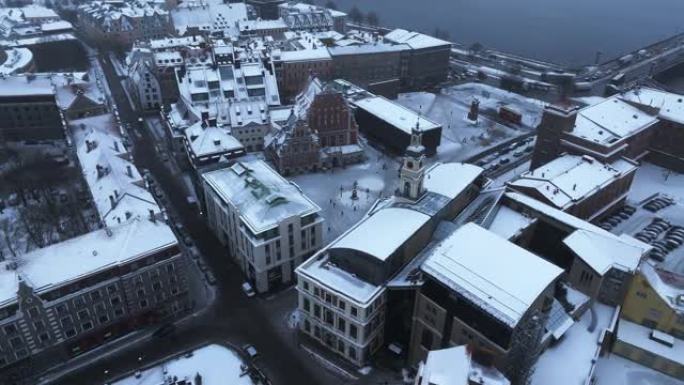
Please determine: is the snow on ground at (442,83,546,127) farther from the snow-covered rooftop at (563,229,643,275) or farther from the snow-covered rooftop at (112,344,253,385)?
the snow-covered rooftop at (112,344,253,385)

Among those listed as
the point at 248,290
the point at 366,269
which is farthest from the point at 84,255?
the point at 366,269

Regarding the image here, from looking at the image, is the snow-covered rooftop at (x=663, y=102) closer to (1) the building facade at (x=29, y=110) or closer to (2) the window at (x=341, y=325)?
(2) the window at (x=341, y=325)

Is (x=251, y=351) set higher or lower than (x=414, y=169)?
lower

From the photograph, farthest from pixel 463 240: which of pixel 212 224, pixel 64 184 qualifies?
pixel 64 184

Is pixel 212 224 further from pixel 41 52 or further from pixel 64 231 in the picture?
pixel 41 52

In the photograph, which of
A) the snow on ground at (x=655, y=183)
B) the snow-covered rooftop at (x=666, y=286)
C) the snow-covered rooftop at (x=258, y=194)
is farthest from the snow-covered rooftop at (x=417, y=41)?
the snow-covered rooftop at (x=666, y=286)

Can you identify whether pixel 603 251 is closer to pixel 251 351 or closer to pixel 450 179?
pixel 450 179
